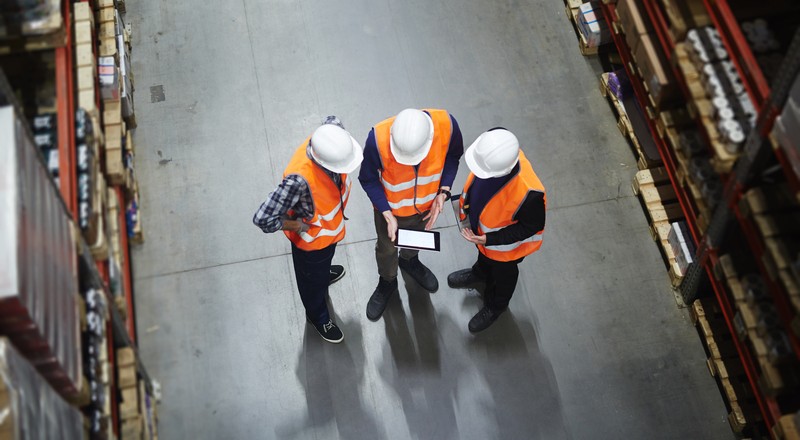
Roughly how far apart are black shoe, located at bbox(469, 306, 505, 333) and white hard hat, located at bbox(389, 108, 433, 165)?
2038mm

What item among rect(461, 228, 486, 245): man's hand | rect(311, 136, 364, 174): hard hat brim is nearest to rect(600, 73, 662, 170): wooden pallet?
rect(461, 228, 486, 245): man's hand

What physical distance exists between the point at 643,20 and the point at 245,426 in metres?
4.85

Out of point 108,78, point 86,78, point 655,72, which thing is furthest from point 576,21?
point 86,78

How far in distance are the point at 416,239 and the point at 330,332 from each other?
121 cm

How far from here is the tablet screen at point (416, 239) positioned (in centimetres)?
635

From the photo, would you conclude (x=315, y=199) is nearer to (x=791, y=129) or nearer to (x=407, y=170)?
(x=407, y=170)

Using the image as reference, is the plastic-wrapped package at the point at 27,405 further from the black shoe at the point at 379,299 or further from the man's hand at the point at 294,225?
the black shoe at the point at 379,299

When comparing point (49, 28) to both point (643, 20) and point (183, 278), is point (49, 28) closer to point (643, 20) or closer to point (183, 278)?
point (183, 278)

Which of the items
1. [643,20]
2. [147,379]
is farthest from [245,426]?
[643,20]

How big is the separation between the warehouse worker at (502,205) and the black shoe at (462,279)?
0.54 m

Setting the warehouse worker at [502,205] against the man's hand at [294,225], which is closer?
the warehouse worker at [502,205]

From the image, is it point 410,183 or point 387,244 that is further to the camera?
point 387,244

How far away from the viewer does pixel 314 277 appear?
247 inches

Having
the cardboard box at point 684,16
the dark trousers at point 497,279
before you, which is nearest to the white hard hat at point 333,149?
the dark trousers at point 497,279
